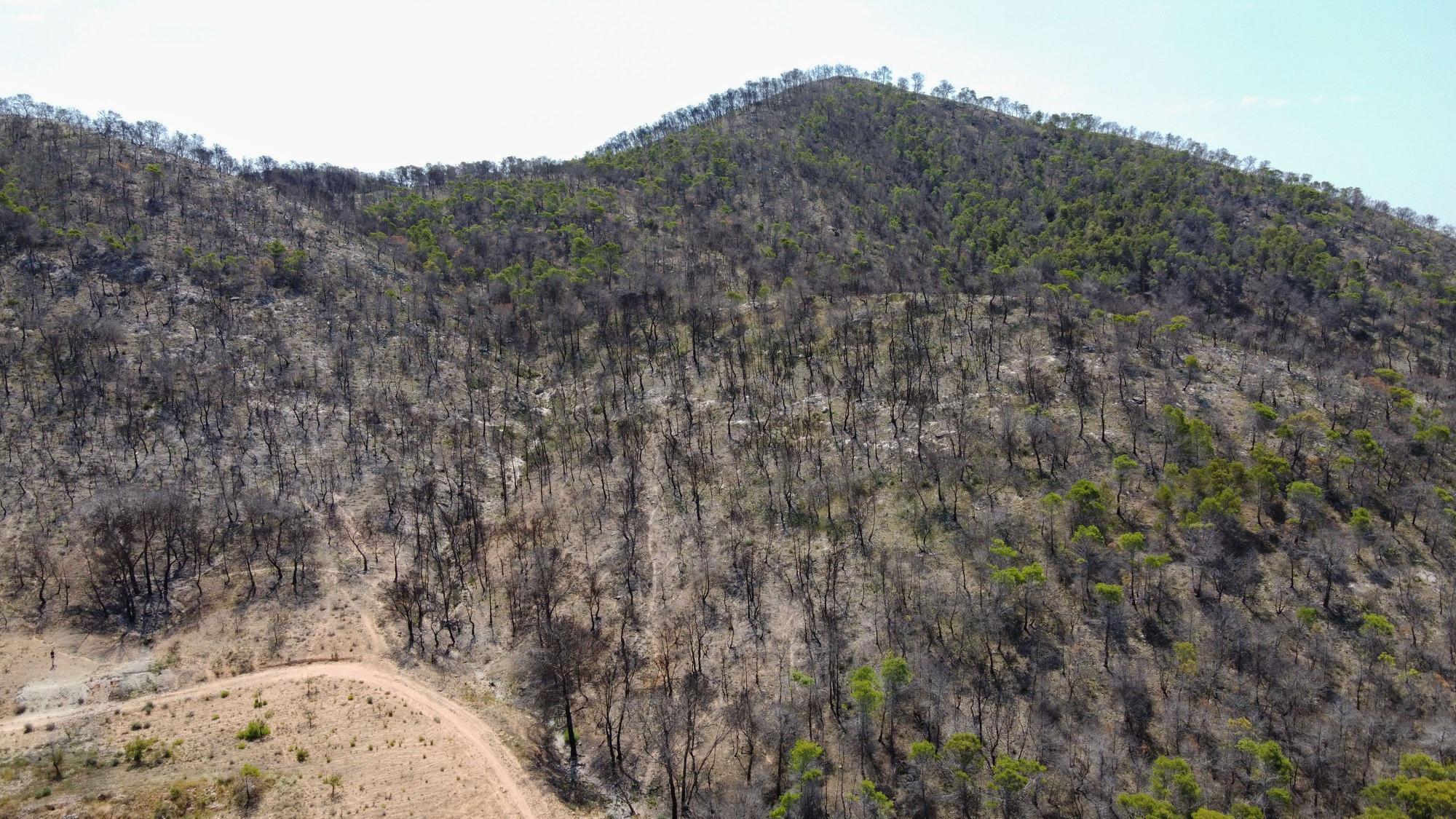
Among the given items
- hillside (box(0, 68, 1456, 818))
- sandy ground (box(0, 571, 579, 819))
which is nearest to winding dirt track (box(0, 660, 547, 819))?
sandy ground (box(0, 571, 579, 819))

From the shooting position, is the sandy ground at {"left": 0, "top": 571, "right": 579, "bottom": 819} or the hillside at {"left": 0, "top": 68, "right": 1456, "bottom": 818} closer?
the sandy ground at {"left": 0, "top": 571, "right": 579, "bottom": 819}

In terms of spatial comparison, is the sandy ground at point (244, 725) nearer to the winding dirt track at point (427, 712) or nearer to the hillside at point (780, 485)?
the winding dirt track at point (427, 712)

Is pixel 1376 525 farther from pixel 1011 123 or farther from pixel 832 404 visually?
pixel 1011 123

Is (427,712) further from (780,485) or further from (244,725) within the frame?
(780,485)

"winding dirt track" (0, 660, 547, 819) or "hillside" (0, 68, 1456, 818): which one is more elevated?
"hillside" (0, 68, 1456, 818)

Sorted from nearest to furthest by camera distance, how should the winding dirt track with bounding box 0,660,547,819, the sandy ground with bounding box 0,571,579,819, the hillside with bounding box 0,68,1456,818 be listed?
the sandy ground with bounding box 0,571,579,819 < the winding dirt track with bounding box 0,660,547,819 < the hillside with bounding box 0,68,1456,818

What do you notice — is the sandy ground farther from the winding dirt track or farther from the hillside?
the hillside

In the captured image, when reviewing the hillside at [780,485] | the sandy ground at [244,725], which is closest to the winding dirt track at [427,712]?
the sandy ground at [244,725]

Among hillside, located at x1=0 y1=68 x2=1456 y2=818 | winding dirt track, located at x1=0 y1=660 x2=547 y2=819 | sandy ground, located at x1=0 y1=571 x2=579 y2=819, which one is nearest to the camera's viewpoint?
sandy ground, located at x1=0 y1=571 x2=579 y2=819
